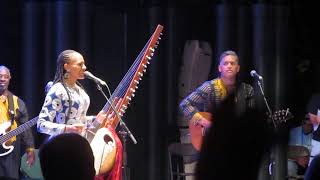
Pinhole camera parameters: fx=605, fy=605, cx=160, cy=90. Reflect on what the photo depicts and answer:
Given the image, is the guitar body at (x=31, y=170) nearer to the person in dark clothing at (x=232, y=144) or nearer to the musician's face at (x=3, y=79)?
the musician's face at (x=3, y=79)

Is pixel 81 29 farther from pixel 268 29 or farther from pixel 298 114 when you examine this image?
pixel 298 114

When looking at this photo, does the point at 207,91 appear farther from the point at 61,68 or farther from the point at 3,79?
the point at 3,79

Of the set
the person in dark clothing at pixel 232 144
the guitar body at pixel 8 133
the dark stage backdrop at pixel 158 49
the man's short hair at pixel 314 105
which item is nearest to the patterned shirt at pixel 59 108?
the guitar body at pixel 8 133

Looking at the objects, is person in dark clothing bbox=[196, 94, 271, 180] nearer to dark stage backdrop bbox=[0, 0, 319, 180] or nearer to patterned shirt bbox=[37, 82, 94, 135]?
patterned shirt bbox=[37, 82, 94, 135]

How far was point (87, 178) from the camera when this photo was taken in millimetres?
1391

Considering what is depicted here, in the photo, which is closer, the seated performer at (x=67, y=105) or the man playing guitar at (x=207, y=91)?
the seated performer at (x=67, y=105)

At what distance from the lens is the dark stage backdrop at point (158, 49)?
753 cm

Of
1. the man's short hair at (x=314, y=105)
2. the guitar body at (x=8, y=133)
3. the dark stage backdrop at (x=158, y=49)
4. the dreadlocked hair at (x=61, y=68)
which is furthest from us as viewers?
the dark stage backdrop at (x=158, y=49)

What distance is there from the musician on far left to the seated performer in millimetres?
2065

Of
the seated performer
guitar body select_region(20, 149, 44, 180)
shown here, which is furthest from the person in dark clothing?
guitar body select_region(20, 149, 44, 180)

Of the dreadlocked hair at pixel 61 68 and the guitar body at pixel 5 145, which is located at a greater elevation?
the dreadlocked hair at pixel 61 68

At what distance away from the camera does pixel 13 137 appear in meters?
6.64

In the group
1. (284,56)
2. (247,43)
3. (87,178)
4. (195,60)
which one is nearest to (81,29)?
(195,60)

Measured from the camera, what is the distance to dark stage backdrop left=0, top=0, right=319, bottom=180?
24.7 ft
